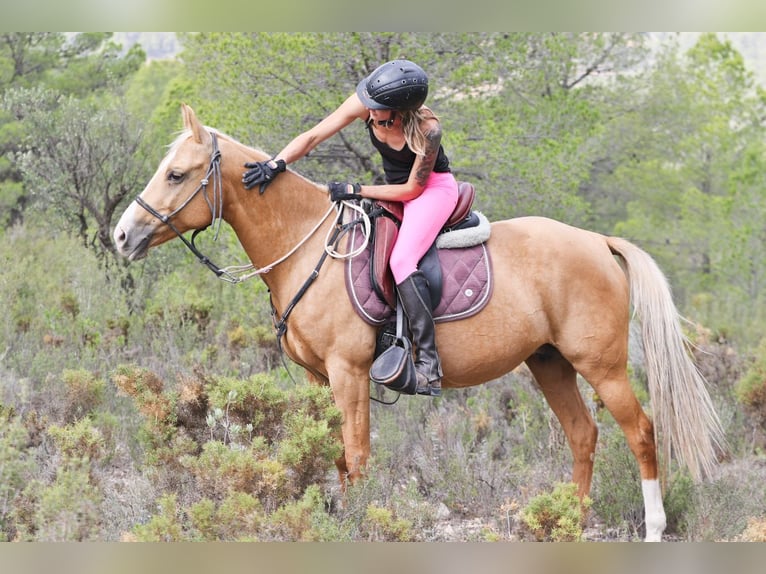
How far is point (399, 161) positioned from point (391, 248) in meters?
0.55

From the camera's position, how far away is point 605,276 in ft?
18.4

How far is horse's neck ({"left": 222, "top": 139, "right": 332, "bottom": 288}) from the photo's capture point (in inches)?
208

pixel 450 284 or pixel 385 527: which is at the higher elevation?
pixel 450 284

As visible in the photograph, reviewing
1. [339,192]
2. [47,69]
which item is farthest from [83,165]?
[339,192]

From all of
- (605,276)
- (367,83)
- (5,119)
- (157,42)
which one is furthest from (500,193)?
(157,42)

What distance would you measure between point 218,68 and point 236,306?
2845 mm

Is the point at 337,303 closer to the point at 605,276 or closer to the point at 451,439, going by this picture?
the point at 605,276

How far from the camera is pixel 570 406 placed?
597 cm

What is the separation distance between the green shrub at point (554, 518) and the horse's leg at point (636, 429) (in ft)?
2.94

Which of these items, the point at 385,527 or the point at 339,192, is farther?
the point at 339,192

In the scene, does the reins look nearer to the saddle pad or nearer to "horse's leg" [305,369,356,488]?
the saddle pad

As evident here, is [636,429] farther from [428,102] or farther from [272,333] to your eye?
[428,102]

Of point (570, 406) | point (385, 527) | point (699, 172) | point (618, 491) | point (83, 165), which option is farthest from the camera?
point (699, 172)

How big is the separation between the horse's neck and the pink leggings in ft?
1.72
